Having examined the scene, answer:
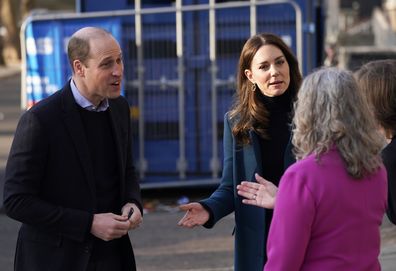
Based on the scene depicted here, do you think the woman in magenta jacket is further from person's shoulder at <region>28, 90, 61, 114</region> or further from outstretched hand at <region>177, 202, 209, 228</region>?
person's shoulder at <region>28, 90, 61, 114</region>

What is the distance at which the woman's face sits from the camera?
391 centimetres

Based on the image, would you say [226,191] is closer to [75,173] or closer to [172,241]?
[75,173]

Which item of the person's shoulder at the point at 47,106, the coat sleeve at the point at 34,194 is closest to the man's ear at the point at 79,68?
the person's shoulder at the point at 47,106

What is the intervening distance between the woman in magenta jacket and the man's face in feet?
3.19

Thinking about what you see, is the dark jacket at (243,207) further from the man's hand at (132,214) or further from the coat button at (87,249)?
the coat button at (87,249)

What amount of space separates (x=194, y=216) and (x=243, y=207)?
0.23 meters

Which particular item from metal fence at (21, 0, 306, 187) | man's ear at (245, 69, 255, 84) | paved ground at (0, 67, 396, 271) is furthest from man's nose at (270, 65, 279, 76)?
metal fence at (21, 0, 306, 187)

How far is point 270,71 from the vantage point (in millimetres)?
3898

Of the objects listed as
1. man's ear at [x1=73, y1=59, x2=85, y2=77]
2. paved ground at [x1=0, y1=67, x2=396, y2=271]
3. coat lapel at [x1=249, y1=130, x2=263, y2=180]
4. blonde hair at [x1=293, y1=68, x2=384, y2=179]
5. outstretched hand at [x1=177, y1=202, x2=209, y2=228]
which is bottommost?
paved ground at [x1=0, y1=67, x2=396, y2=271]

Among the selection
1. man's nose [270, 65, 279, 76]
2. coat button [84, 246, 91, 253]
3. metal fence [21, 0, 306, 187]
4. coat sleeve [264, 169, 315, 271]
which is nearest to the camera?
coat sleeve [264, 169, 315, 271]

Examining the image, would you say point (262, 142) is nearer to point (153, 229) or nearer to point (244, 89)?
point (244, 89)

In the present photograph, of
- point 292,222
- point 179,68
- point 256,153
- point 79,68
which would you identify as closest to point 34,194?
point 79,68

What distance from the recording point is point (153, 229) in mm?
8398

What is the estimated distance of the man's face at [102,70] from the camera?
11.5 feet
